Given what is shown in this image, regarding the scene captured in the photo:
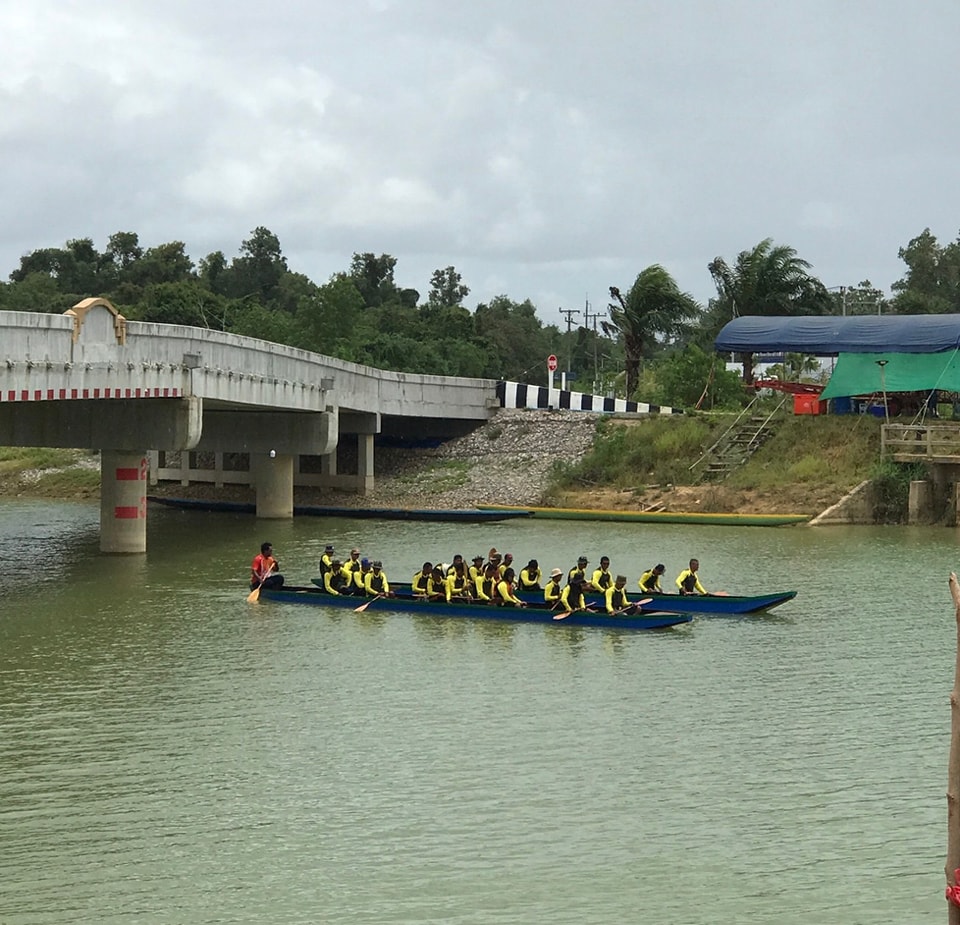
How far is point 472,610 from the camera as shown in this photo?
33125mm

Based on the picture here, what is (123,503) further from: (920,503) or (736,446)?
(920,503)

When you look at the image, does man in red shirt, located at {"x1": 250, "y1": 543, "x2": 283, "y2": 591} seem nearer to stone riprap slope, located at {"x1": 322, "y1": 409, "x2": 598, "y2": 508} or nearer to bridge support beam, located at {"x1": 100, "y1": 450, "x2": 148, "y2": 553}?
bridge support beam, located at {"x1": 100, "y1": 450, "x2": 148, "y2": 553}

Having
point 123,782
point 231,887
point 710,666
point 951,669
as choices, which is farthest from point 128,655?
point 951,669

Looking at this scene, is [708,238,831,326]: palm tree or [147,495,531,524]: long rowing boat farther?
[708,238,831,326]: palm tree

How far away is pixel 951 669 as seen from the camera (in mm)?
27969

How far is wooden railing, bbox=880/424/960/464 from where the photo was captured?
52.1m

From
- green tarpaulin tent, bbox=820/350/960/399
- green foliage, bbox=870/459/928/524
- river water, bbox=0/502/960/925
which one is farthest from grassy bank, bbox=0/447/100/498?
green foliage, bbox=870/459/928/524

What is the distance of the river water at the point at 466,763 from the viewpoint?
16656 mm

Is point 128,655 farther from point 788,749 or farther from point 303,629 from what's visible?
point 788,749

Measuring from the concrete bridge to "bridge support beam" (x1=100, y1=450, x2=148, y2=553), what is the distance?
30 millimetres

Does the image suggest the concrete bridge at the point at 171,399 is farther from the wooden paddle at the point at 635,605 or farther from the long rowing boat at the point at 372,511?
the wooden paddle at the point at 635,605

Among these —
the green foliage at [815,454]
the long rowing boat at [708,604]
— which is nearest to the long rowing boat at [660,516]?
the green foliage at [815,454]

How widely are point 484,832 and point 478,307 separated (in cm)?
10656

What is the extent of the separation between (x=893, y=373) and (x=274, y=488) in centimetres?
2446
